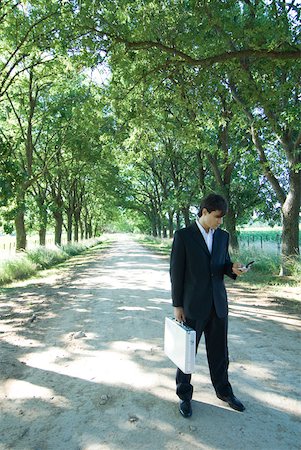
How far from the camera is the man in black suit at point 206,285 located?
3574mm

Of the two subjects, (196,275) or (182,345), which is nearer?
(182,345)

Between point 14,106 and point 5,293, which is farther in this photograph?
point 14,106

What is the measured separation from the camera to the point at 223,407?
140 inches

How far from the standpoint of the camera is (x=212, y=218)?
3600 millimetres

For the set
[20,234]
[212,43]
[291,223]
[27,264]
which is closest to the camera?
[212,43]

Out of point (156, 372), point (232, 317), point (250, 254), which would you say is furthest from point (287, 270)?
point (156, 372)

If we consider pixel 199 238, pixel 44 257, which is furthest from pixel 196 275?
pixel 44 257

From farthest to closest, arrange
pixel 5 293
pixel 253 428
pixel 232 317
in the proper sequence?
1. pixel 5 293
2. pixel 232 317
3. pixel 253 428

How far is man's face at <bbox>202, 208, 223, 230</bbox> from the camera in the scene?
11.7 feet

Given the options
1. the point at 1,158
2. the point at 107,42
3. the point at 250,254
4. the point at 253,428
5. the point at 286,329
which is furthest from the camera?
the point at 250,254

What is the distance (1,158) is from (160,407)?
22.8 feet

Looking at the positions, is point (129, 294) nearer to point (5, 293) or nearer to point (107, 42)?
point (5, 293)

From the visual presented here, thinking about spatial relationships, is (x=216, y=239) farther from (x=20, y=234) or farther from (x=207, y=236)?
(x=20, y=234)

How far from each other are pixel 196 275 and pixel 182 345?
0.69m
